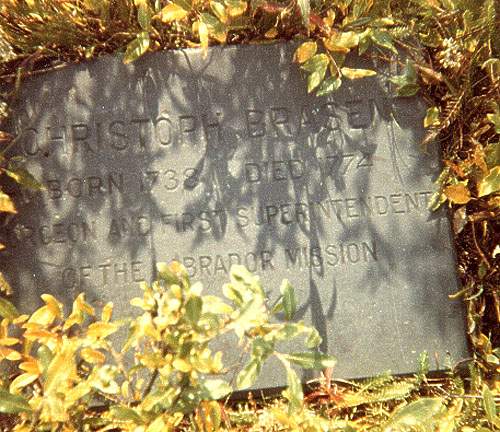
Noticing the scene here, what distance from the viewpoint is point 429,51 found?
178 cm

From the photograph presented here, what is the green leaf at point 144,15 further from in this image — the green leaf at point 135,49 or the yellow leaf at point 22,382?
the yellow leaf at point 22,382

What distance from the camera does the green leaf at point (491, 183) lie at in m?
1.57

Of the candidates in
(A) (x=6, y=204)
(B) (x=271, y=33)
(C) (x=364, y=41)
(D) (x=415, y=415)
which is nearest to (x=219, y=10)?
(B) (x=271, y=33)

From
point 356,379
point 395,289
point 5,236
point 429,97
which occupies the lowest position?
point 356,379

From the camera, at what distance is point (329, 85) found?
163 cm

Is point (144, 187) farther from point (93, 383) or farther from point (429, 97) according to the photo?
point (429, 97)

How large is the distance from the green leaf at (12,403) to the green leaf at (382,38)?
1.43 meters

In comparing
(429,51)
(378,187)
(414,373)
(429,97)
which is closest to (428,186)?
(378,187)

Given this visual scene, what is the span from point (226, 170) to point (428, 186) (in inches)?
26.0

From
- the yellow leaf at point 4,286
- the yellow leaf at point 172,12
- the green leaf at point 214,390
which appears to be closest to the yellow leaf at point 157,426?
the green leaf at point 214,390

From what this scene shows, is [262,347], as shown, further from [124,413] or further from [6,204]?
[6,204]

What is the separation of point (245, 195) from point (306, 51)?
1.61 feet

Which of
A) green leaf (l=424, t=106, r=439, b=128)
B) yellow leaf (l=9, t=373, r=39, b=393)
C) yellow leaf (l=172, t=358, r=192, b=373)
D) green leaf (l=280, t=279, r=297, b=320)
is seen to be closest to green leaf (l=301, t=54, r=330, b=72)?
green leaf (l=424, t=106, r=439, b=128)

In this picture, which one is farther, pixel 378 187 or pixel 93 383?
pixel 378 187
